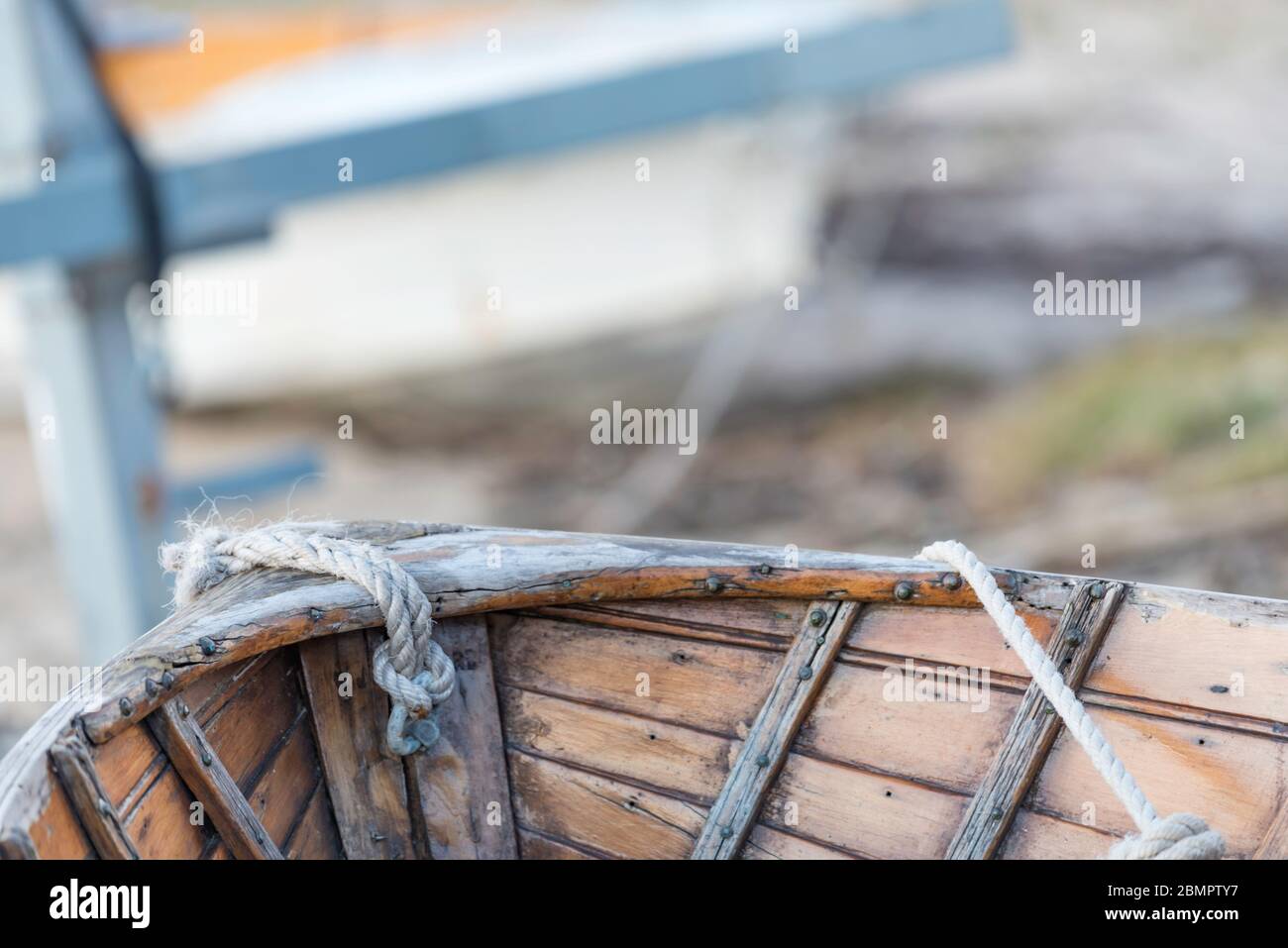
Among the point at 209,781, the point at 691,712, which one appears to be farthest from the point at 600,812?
the point at 209,781

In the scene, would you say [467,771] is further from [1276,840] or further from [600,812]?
[1276,840]

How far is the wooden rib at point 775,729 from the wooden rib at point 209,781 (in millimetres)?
713

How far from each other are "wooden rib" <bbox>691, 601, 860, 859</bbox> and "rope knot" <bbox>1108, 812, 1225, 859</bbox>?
547mm

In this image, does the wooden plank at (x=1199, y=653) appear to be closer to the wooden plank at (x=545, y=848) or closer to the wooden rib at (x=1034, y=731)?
the wooden rib at (x=1034, y=731)

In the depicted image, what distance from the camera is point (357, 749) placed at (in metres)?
1.98

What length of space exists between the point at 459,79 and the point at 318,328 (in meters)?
2.11

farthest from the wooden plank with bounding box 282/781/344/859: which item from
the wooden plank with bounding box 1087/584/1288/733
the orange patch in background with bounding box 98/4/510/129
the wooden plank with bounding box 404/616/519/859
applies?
the orange patch in background with bounding box 98/4/510/129

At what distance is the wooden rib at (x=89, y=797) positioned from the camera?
4.76 ft

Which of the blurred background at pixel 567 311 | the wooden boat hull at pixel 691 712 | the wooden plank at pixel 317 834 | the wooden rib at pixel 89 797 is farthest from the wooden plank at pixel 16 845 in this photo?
the blurred background at pixel 567 311

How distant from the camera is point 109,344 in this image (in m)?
4.08

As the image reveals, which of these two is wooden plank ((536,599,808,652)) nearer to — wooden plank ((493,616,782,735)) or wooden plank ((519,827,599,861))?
wooden plank ((493,616,782,735))

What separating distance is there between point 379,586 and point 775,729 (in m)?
0.70
